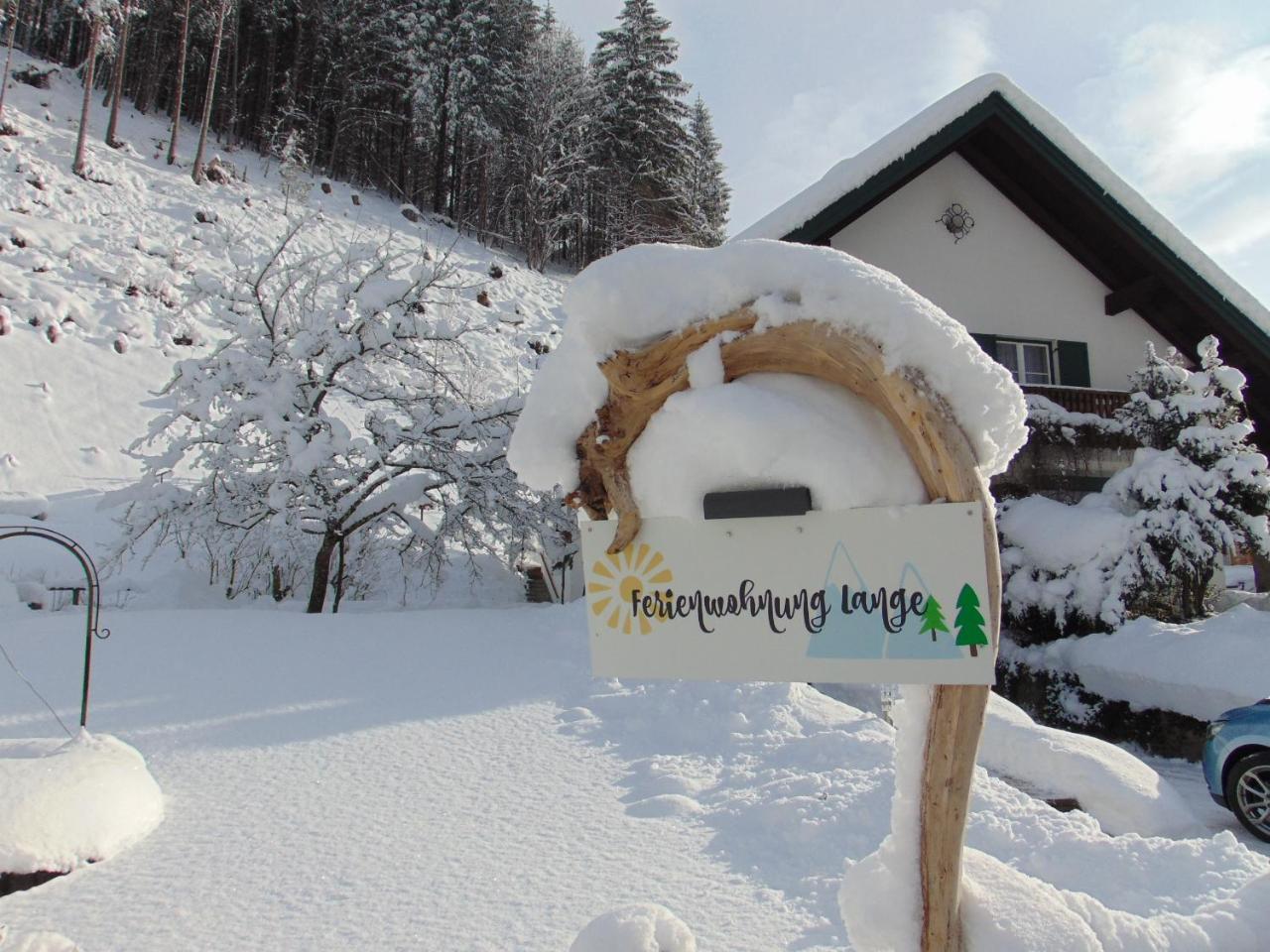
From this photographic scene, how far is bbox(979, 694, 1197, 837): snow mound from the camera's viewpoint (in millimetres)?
4566

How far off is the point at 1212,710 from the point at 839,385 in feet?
24.9

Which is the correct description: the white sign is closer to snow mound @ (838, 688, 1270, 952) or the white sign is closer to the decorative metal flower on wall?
snow mound @ (838, 688, 1270, 952)

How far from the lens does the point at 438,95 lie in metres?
33.7

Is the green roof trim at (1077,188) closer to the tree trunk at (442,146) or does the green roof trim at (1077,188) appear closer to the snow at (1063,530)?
the snow at (1063,530)

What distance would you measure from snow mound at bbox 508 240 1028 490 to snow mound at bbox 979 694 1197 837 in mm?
4265

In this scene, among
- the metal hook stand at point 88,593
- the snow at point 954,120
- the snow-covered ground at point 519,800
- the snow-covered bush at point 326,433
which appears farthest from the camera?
the snow-covered bush at point 326,433

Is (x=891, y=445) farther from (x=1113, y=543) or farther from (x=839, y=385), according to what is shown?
(x=1113, y=543)

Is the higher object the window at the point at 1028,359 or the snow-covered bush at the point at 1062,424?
the window at the point at 1028,359

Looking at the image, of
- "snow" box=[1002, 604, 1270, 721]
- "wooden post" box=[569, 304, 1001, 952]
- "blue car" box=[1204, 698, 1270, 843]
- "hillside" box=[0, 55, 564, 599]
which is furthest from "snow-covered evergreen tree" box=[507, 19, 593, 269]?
"wooden post" box=[569, 304, 1001, 952]

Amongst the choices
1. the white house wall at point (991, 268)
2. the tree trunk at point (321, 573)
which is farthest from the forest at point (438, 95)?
the tree trunk at point (321, 573)

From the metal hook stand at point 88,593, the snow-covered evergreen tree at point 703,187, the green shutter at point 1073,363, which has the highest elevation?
the snow-covered evergreen tree at point 703,187

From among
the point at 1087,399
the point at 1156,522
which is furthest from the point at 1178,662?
the point at 1087,399

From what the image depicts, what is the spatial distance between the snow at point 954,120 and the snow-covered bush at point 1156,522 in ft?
3.10

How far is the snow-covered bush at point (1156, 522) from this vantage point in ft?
25.7
